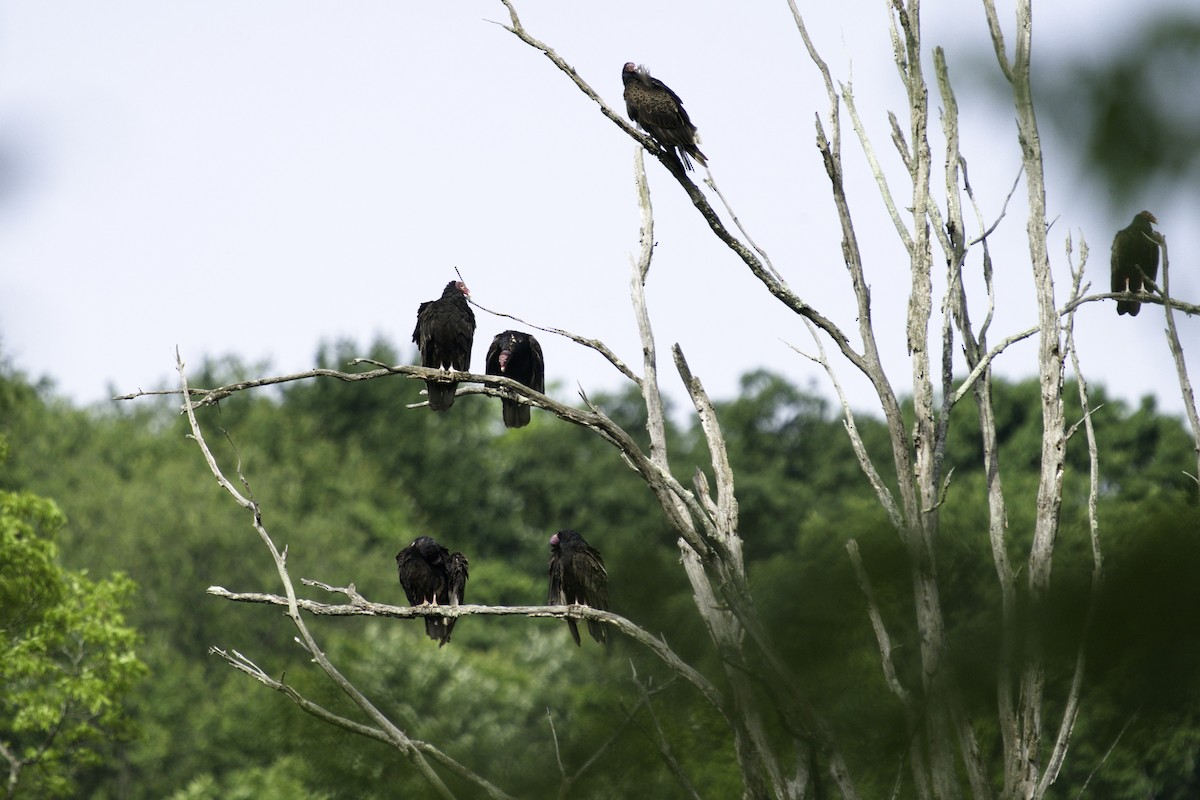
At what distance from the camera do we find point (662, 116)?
7336 mm

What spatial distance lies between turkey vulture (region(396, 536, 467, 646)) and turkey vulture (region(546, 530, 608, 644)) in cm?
58

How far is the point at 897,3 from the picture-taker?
510cm

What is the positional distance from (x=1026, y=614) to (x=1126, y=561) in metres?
0.08

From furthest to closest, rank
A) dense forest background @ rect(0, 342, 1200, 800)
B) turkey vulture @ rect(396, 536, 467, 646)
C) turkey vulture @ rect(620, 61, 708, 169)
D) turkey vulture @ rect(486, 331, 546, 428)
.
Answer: turkey vulture @ rect(486, 331, 546, 428), turkey vulture @ rect(396, 536, 467, 646), turkey vulture @ rect(620, 61, 708, 169), dense forest background @ rect(0, 342, 1200, 800)

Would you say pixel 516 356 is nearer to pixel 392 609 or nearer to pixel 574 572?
pixel 574 572

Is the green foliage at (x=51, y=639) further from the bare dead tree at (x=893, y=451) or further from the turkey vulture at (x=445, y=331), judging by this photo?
the bare dead tree at (x=893, y=451)

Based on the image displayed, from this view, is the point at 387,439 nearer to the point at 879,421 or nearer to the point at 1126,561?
the point at 879,421

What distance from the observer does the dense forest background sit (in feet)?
4.26

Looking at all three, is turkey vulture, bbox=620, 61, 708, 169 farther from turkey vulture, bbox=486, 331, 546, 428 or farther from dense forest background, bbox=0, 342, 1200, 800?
turkey vulture, bbox=486, 331, 546, 428

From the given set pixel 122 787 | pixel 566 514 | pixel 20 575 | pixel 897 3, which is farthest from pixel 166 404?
pixel 897 3

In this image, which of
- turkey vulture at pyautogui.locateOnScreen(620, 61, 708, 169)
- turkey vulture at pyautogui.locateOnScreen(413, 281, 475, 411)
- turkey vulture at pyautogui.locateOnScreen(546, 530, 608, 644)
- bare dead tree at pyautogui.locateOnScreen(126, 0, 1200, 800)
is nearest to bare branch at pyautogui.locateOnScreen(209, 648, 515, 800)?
bare dead tree at pyautogui.locateOnScreen(126, 0, 1200, 800)

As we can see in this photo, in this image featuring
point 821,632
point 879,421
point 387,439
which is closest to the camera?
point 821,632

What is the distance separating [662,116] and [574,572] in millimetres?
2953

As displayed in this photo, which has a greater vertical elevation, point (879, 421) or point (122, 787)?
point (879, 421)
